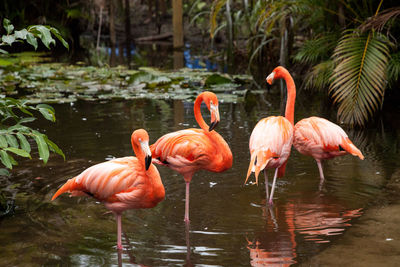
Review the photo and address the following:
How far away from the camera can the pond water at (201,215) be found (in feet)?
11.0

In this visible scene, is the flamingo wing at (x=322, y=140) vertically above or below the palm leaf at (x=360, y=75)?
below

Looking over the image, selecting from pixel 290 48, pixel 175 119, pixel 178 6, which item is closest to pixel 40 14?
pixel 178 6

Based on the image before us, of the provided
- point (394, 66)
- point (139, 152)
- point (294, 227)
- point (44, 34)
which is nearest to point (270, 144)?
point (294, 227)

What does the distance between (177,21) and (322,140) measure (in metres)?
11.8

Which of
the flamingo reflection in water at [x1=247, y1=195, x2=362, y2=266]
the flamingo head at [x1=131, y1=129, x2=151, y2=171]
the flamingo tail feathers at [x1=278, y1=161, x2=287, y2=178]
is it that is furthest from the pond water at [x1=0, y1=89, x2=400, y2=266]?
the flamingo head at [x1=131, y1=129, x2=151, y2=171]

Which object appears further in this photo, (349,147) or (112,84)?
(112,84)

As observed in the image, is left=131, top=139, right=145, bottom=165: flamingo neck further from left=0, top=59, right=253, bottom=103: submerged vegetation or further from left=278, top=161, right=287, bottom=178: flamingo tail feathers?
left=0, top=59, right=253, bottom=103: submerged vegetation

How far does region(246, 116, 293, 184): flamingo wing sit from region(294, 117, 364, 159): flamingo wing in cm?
46

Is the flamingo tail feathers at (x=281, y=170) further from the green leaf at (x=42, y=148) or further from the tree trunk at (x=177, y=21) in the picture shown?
the tree trunk at (x=177, y=21)

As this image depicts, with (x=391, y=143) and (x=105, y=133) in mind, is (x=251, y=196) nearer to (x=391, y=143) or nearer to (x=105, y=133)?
(x=391, y=143)

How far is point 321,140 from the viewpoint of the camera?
4766 mm

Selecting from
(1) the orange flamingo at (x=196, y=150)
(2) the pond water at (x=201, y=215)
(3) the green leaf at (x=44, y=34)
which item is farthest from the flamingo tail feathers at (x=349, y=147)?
(3) the green leaf at (x=44, y=34)

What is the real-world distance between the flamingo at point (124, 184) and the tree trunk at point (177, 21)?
12.5 meters

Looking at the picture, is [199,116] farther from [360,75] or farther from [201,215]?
[360,75]
